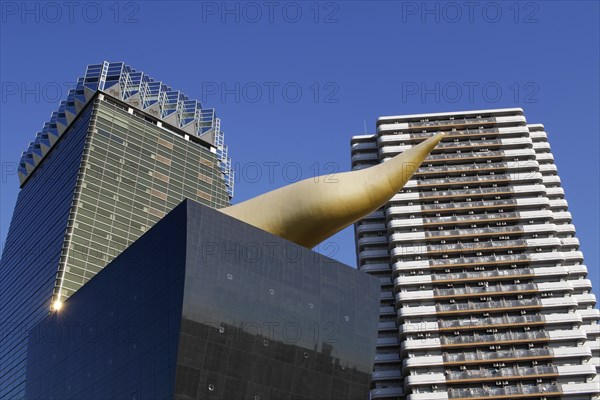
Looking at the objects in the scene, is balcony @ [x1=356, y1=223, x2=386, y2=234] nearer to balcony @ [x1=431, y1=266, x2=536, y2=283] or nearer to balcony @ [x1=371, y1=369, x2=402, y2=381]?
balcony @ [x1=431, y1=266, x2=536, y2=283]

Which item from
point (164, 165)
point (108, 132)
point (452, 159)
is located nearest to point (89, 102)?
point (108, 132)

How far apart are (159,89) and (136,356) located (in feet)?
218

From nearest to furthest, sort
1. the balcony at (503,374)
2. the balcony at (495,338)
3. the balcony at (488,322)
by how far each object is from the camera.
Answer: the balcony at (503,374) → the balcony at (495,338) → the balcony at (488,322)

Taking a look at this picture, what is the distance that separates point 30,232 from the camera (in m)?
94.4

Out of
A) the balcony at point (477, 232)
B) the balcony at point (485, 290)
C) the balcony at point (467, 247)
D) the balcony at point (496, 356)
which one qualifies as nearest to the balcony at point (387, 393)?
the balcony at point (496, 356)

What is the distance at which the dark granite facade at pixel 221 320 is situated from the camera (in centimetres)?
4038

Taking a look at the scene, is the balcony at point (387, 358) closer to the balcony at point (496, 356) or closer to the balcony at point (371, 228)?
the balcony at point (496, 356)

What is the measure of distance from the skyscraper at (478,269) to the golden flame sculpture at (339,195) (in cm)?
3868

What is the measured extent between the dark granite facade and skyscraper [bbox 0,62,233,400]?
3059 centimetres

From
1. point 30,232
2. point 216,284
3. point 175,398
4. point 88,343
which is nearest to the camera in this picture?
point 175,398

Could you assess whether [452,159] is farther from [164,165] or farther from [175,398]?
[175,398]

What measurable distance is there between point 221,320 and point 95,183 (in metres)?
50.1

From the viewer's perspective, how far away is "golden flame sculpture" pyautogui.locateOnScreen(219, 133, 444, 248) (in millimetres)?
44562

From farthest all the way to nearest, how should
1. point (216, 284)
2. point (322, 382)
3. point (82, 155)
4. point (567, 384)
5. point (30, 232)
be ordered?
1. point (30, 232)
2. point (82, 155)
3. point (567, 384)
4. point (322, 382)
5. point (216, 284)
